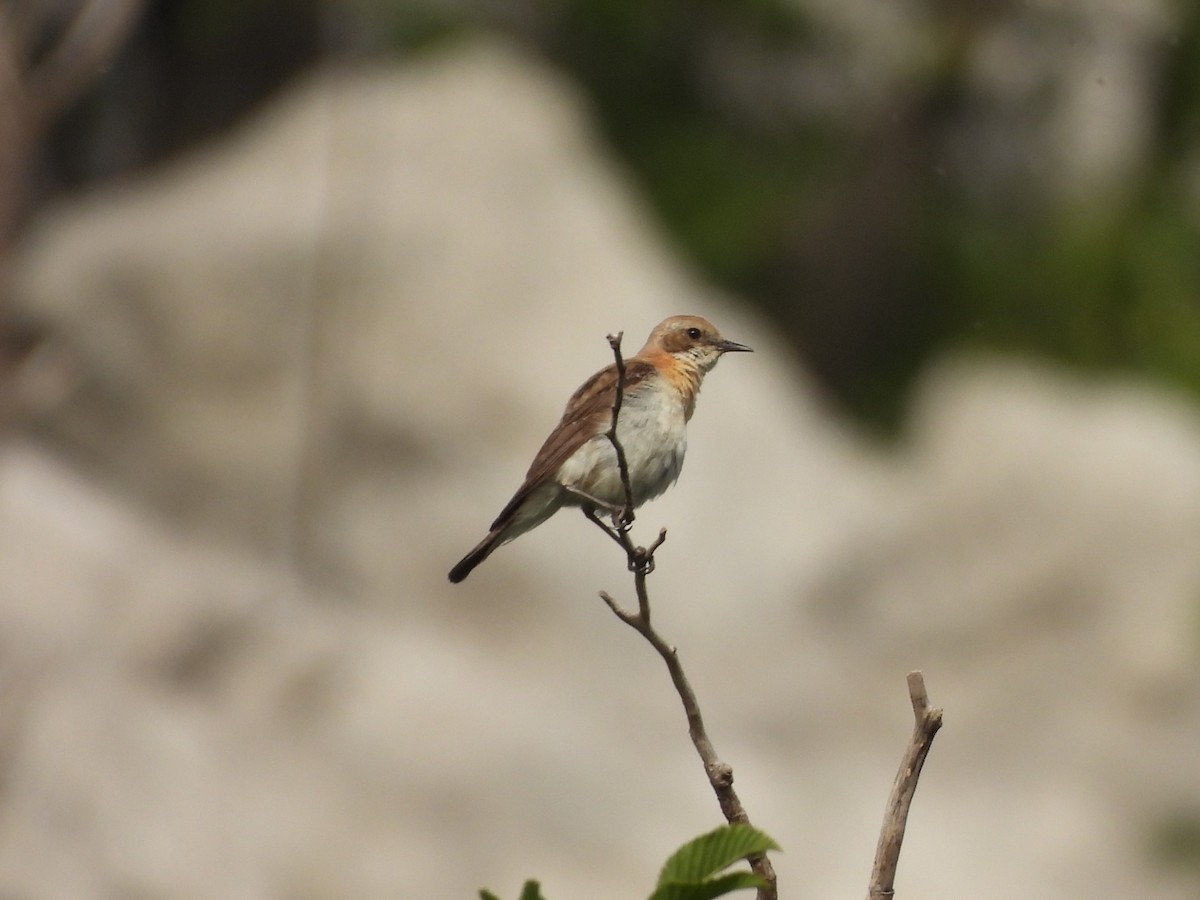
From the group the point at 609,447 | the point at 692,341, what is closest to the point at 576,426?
the point at 609,447

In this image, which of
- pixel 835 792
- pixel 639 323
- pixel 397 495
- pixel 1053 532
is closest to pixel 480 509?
pixel 397 495

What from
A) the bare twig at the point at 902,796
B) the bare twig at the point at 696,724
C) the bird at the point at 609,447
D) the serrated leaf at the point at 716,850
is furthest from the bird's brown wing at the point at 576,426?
the serrated leaf at the point at 716,850

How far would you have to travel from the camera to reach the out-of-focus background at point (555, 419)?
30.7 ft

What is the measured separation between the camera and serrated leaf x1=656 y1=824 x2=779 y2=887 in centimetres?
246

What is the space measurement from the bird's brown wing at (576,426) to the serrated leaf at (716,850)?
1.74 meters

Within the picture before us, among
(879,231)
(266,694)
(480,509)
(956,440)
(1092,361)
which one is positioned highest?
(879,231)

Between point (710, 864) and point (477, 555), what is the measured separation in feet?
5.18

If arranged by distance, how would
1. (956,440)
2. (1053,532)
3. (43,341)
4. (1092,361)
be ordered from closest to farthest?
(43,341) → (1053,532) → (956,440) → (1092,361)

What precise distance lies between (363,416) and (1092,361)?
7.25 meters

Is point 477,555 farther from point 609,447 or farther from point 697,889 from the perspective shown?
point 697,889

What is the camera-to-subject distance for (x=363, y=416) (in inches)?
485

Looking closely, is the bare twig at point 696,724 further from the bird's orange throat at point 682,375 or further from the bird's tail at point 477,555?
the bird's orange throat at point 682,375

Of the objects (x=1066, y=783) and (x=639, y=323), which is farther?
(x=639, y=323)

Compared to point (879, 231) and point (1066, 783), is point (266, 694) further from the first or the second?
point (879, 231)
